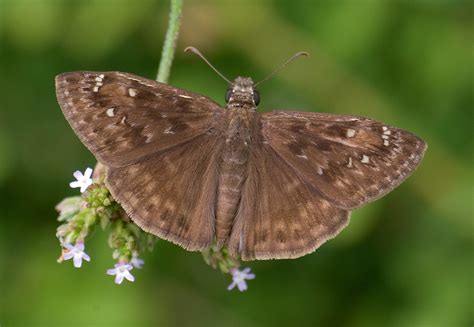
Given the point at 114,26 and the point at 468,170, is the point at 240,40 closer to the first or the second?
the point at 114,26

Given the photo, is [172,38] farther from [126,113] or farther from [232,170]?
[232,170]

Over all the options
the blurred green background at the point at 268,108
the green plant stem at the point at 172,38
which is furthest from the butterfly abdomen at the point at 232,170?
the blurred green background at the point at 268,108

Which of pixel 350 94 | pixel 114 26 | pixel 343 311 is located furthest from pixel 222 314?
pixel 114 26

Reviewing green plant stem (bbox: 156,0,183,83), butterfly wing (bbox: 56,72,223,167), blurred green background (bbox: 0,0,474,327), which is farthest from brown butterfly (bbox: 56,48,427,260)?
blurred green background (bbox: 0,0,474,327)

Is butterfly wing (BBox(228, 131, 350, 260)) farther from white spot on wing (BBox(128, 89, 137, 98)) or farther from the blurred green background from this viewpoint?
the blurred green background

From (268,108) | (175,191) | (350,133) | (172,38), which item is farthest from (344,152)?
(268,108)

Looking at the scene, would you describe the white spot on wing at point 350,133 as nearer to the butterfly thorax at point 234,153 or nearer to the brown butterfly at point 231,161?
the brown butterfly at point 231,161
